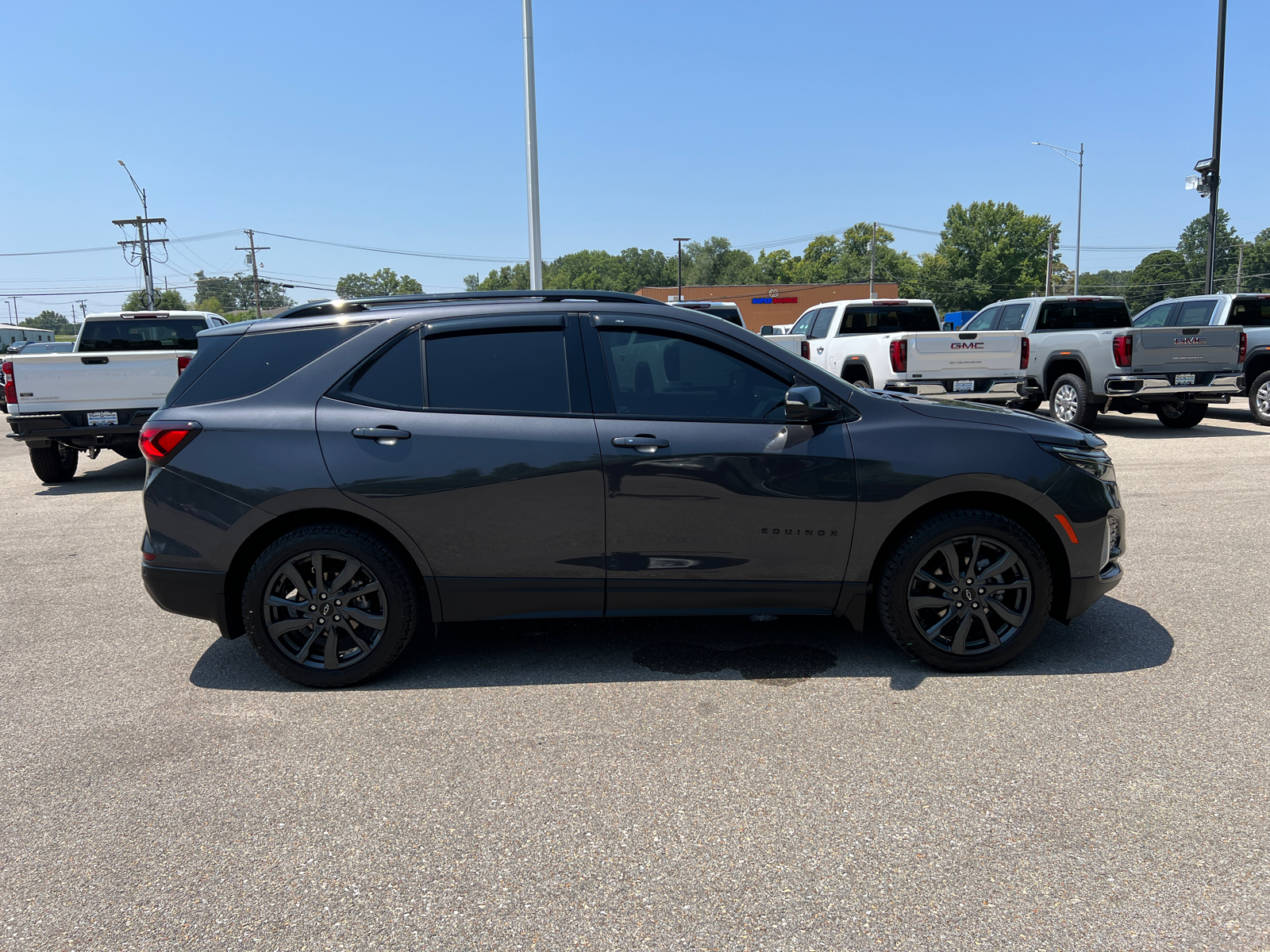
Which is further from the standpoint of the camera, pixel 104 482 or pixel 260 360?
pixel 104 482

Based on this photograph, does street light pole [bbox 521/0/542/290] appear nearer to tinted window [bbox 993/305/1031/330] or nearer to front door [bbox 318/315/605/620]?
tinted window [bbox 993/305/1031/330]

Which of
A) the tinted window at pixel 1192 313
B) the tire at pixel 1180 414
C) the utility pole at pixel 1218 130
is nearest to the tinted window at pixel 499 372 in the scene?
the tire at pixel 1180 414

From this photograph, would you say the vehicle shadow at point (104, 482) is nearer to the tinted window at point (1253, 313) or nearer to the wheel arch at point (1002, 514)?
the wheel arch at point (1002, 514)

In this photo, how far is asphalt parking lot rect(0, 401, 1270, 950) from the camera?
2.51 meters

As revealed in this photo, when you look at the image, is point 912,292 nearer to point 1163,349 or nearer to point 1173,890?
point 1163,349

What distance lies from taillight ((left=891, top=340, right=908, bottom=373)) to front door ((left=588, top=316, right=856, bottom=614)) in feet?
28.8

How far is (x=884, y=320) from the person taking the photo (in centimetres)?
1487

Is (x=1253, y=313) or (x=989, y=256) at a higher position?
(x=989, y=256)

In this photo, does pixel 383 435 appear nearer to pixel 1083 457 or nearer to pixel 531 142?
pixel 1083 457

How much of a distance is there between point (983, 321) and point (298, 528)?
14572 millimetres

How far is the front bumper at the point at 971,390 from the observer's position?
494 inches

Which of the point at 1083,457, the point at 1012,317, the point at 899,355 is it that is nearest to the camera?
the point at 1083,457

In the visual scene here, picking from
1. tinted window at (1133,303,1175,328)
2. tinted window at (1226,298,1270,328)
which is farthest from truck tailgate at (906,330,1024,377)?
tinted window at (1226,298,1270,328)

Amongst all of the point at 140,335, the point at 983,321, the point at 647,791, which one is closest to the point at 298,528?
the point at 647,791
